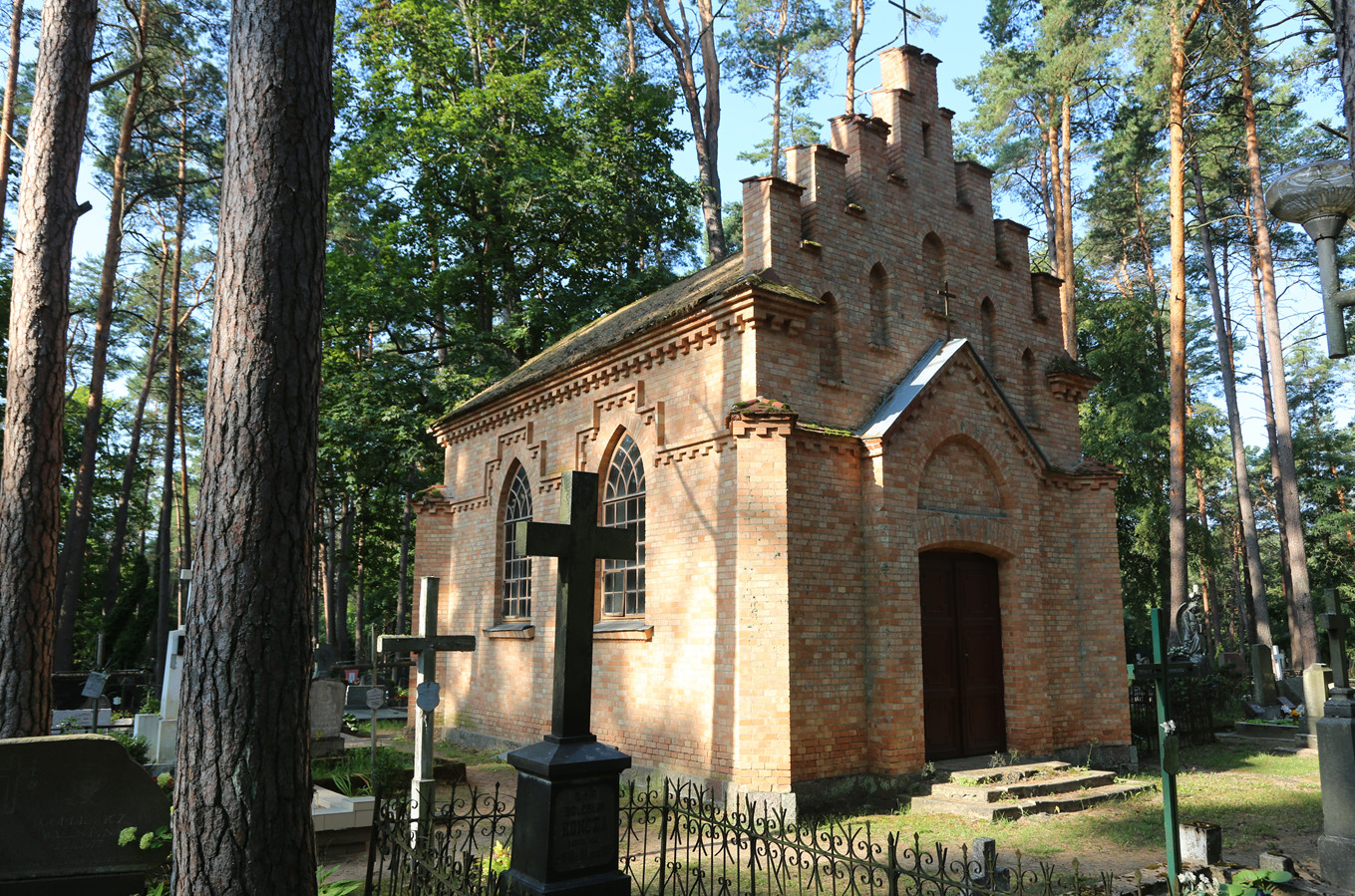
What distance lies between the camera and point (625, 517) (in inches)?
476

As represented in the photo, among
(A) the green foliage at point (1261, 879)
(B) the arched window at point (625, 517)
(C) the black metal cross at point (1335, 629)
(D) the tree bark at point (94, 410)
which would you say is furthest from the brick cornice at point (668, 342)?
(D) the tree bark at point (94, 410)

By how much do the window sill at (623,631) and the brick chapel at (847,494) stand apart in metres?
0.10

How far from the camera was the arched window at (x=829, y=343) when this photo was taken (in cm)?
1058

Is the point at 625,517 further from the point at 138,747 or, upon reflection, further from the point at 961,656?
the point at 138,747

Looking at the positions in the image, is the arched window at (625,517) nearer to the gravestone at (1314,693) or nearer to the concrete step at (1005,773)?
the concrete step at (1005,773)

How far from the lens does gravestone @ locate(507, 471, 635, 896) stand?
16.7 feet

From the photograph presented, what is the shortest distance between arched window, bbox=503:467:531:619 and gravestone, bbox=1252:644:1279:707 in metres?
14.3

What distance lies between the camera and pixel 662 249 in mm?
25922

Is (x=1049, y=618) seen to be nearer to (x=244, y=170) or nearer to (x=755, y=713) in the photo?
(x=755, y=713)

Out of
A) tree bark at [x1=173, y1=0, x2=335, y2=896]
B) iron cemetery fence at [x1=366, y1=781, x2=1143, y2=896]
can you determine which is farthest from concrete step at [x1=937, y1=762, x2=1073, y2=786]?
tree bark at [x1=173, y1=0, x2=335, y2=896]

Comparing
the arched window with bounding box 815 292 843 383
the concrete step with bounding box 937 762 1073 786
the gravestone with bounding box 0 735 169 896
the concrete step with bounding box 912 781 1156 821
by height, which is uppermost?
the arched window with bounding box 815 292 843 383

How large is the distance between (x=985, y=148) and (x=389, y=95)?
1695cm

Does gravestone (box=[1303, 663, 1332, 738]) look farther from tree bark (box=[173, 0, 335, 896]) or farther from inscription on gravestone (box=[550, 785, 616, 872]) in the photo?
tree bark (box=[173, 0, 335, 896])

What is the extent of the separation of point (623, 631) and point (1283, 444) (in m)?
19.4
